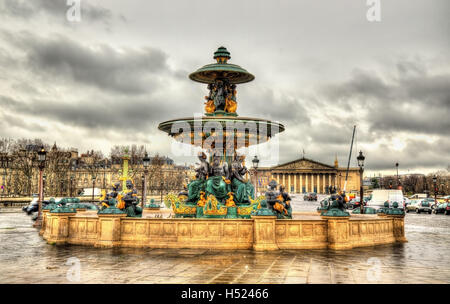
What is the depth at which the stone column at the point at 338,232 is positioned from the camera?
12055 millimetres

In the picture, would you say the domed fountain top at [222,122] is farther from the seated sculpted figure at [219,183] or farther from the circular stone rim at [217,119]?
the seated sculpted figure at [219,183]

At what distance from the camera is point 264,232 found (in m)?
11.7

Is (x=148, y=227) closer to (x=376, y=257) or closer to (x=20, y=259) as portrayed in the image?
(x=20, y=259)

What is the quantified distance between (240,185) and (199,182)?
157 centimetres

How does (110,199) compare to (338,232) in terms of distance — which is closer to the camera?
(338,232)

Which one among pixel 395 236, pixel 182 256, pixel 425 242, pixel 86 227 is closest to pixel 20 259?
pixel 86 227

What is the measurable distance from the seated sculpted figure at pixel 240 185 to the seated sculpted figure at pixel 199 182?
1007mm

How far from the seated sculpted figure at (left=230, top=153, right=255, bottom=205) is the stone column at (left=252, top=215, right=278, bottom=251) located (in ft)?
12.0

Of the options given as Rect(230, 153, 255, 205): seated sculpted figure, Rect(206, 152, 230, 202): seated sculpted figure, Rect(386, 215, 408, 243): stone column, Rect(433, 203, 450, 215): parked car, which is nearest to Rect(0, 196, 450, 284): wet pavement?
Rect(386, 215, 408, 243): stone column

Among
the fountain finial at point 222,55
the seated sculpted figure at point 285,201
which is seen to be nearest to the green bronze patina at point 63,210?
the seated sculpted figure at point 285,201

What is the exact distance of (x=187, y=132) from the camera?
1577 centimetres

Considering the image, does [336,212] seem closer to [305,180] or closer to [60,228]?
[60,228]

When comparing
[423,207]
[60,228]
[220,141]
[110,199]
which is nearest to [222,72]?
[220,141]

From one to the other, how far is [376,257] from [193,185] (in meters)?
7.24
